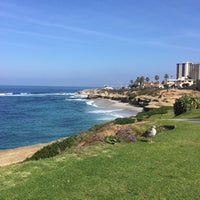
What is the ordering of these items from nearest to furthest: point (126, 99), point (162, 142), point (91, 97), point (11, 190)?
point (11, 190) → point (162, 142) → point (126, 99) → point (91, 97)

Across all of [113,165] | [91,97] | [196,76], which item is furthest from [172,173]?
[196,76]

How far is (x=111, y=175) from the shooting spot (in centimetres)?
920

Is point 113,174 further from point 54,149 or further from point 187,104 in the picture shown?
point 187,104

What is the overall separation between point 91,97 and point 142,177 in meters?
122

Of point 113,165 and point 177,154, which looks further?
point 177,154

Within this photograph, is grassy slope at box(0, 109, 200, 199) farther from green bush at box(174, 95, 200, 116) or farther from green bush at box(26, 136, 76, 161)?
green bush at box(174, 95, 200, 116)

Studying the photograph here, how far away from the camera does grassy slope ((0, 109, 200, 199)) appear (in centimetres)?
781

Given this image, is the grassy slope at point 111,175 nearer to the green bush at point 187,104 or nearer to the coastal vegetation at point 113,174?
the coastal vegetation at point 113,174

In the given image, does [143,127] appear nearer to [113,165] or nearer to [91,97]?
[113,165]

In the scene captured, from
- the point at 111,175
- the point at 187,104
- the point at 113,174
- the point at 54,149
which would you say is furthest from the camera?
the point at 187,104

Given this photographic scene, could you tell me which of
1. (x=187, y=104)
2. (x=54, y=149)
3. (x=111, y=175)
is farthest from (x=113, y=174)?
(x=187, y=104)

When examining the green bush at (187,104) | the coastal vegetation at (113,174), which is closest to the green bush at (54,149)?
the coastal vegetation at (113,174)

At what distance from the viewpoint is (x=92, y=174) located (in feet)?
30.5

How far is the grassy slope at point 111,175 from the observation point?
7.81m
